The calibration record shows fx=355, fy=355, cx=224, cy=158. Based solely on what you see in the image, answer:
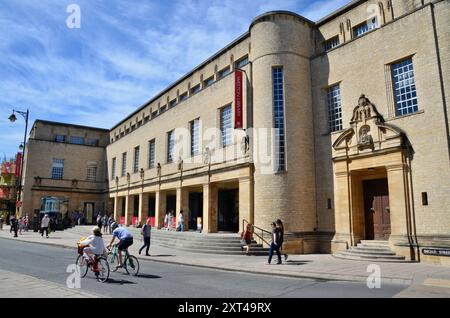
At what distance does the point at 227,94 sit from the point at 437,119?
13505mm

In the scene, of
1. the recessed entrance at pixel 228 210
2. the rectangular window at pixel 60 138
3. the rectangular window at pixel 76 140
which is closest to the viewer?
the recessed entrance at pixel 228 210

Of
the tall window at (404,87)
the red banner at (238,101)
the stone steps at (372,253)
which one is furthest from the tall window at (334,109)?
the stone steps at (372,253)

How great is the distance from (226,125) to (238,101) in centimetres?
314

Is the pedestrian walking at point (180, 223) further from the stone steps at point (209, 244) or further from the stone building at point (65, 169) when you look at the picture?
the stone building at point (65, 169)

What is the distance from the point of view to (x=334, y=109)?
65.8 ft

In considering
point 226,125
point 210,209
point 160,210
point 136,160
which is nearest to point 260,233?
point 210,209

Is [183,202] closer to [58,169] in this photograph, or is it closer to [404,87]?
[404,87]

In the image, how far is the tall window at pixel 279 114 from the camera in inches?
792

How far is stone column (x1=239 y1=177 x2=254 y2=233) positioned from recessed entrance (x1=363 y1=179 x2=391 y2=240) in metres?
6.28

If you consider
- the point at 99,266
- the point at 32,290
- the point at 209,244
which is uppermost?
the point at 99,266

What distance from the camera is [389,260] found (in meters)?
15.0

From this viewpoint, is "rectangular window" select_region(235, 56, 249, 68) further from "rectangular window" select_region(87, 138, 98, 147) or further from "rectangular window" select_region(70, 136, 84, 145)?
"rectangular window" select_region(70, 136, 84, 145)

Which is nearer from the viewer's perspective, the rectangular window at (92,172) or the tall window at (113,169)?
the tall window at (113,169)
